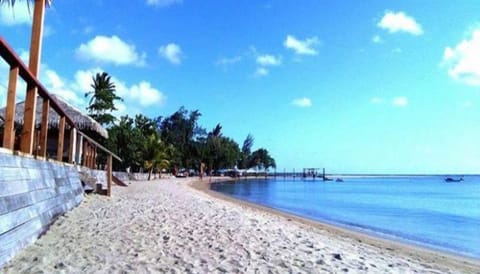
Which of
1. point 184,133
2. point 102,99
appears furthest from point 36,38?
point 184,133

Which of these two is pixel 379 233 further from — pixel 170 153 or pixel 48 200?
pixel 170 153

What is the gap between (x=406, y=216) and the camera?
68.5 feet

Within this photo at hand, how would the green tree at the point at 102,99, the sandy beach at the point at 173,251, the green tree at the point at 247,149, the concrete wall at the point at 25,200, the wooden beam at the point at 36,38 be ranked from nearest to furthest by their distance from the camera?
the concrete wall at the point at 25,200 < the sandy beach at the point at 173,251 < the wooden beam at the point at 36,38 < the green tree at the point at 102,99 < the green tree at the point at 247,149

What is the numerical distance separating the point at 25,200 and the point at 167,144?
6255 cm

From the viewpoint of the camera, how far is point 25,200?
496cm

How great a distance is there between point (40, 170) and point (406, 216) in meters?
18.8

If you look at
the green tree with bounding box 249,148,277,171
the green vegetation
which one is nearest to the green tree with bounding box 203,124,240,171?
the green vegetation

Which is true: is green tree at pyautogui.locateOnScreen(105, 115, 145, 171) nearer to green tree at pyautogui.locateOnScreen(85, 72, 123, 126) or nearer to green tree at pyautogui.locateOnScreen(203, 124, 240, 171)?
green tree at pyautogui.locateOnScreen(85, 72, 123, 126)

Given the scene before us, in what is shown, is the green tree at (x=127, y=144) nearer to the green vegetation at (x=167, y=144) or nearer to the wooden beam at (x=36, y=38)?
the green vegetation at (x=167, y=144)

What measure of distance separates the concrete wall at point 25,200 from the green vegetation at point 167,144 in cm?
2753

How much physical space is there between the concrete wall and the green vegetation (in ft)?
90.3

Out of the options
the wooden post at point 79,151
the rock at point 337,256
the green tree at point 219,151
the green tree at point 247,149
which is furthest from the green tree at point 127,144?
the green tree at point 247,149

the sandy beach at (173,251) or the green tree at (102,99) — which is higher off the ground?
the green tree at (102,99)

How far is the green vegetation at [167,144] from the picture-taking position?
116ft
